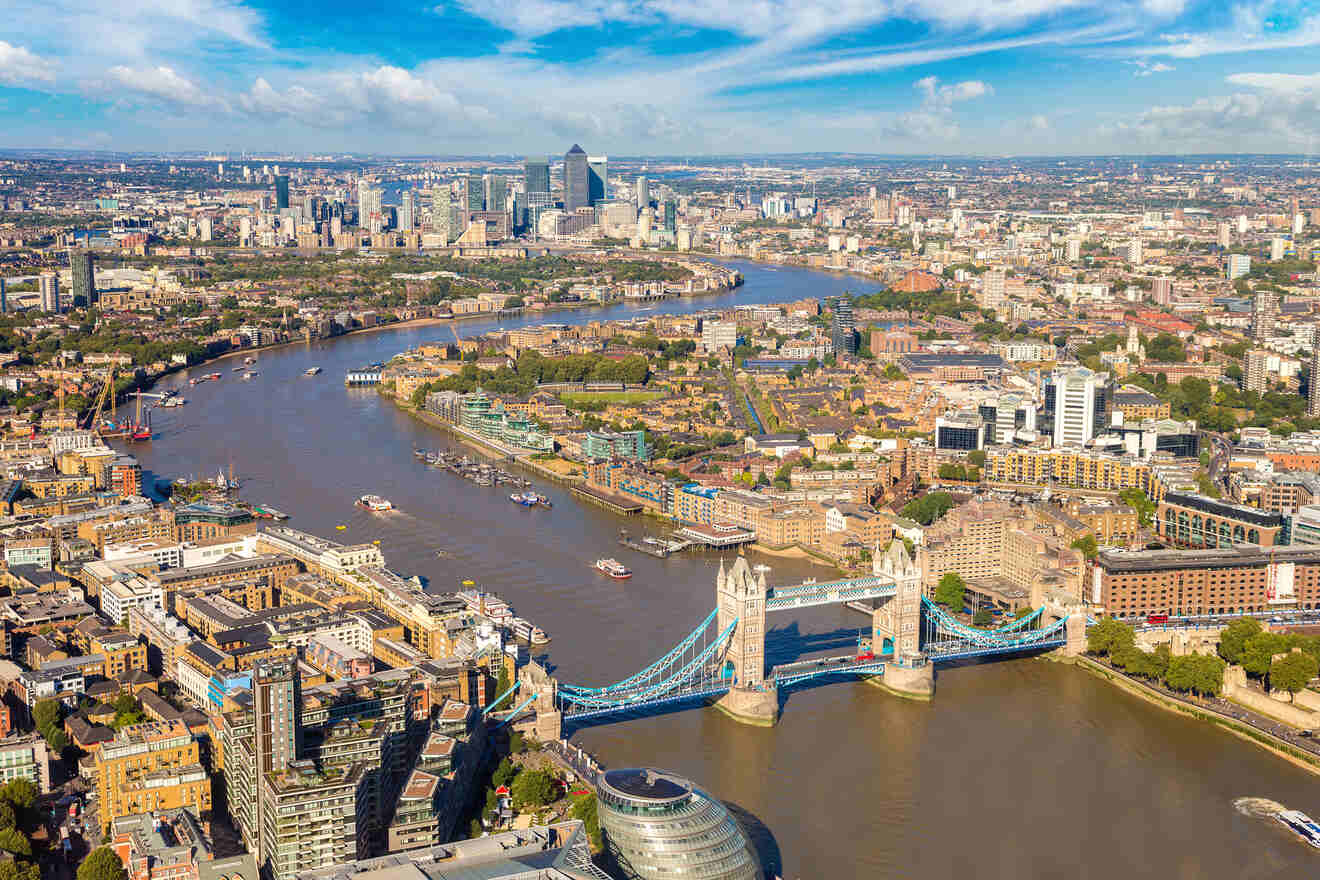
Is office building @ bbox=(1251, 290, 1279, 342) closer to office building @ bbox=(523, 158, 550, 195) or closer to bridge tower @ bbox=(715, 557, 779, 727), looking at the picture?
bridge tower @ bbox=(715, 557, 779, 727)

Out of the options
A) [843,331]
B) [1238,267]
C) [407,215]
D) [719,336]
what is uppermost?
[407,215]

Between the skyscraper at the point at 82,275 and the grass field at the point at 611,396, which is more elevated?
the skyscraper at the point at 82,275

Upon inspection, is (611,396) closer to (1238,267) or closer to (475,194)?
(1238,267)

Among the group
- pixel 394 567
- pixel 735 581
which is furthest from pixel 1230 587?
pixel 394 567

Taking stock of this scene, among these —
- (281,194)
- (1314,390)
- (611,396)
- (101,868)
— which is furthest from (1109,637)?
(281,194)

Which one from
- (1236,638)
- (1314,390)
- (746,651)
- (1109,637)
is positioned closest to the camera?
(746,651)

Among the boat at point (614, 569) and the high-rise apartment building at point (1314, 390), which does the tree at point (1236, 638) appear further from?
the high-rise apartment building at point (1314, 390)

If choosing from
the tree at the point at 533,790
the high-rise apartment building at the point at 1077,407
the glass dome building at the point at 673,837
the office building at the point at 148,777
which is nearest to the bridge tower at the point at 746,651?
the tree at the point at 533,790

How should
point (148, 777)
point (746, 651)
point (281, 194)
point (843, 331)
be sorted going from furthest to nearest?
1. point (281, 194)
2. point (843, 331)
3. point (746, 651)
4. point (148, 777)
